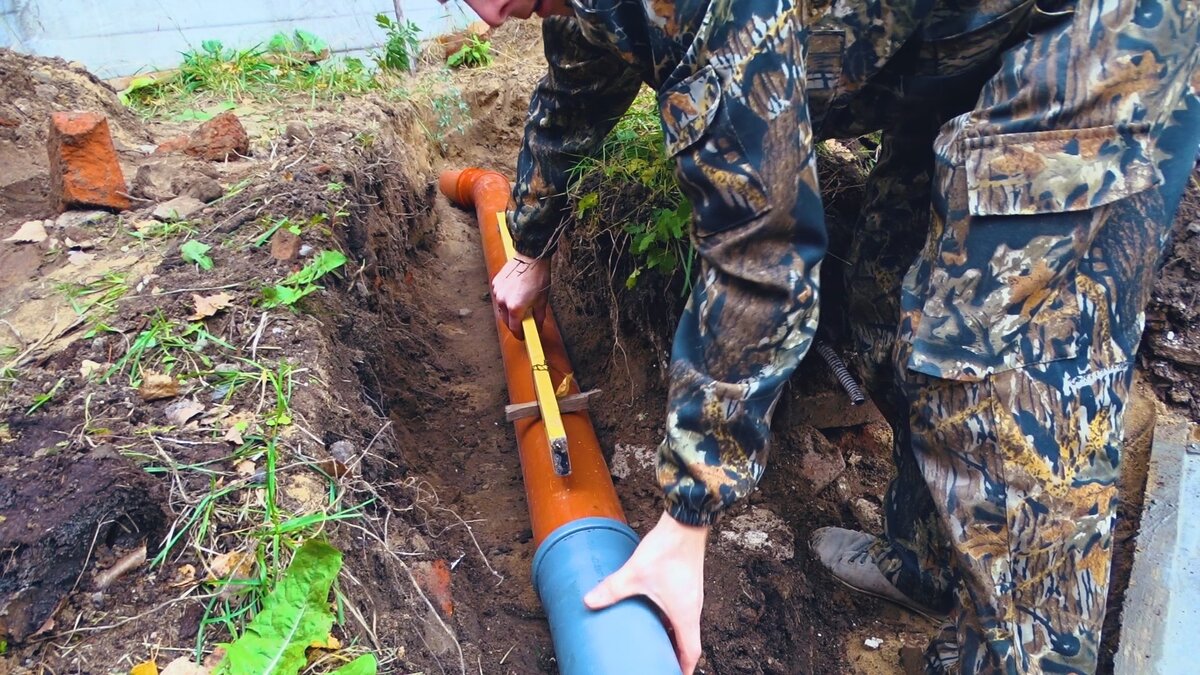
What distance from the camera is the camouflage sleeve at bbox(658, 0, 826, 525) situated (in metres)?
1.18

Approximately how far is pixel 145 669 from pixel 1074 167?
172 cm

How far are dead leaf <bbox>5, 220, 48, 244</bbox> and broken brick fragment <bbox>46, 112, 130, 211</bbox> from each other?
5.1 inches

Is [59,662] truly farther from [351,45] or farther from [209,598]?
[351,45]

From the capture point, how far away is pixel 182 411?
5.75 feet

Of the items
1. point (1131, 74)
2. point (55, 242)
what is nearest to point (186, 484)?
point (55, 242)

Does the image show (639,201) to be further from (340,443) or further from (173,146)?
(173,146)

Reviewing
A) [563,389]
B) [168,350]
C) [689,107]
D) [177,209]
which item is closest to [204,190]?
[177,209]

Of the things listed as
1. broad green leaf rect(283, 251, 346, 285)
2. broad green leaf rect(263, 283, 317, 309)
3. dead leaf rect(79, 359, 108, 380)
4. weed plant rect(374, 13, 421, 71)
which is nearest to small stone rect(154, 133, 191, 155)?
broad green leaf rect(283, 251, 346, 285)

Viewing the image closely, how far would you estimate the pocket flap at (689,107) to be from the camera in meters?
1.20

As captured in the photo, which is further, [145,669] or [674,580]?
[674,580]

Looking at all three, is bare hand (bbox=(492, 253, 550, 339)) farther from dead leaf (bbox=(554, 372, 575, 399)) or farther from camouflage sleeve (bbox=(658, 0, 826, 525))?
camouflage sleeve (bbox=(658, 0, 826, 525))

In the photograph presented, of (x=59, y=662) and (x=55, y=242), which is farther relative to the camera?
(x=55, y=242)

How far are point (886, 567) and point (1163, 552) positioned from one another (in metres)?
0.61

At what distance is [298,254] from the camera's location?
238 centimetres
